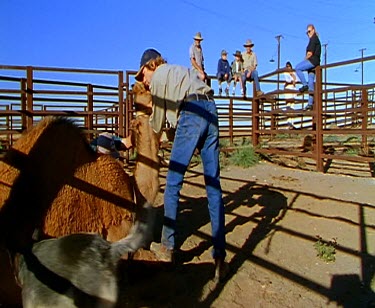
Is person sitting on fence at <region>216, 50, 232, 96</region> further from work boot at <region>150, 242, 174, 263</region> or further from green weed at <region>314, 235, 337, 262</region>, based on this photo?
work boot at <region>150, 242, 174, 263</region>

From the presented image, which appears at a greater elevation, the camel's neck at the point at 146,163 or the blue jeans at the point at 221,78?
the blue jeans at the point at 221,78

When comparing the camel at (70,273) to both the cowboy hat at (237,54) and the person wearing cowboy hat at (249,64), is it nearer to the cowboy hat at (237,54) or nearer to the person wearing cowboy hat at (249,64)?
the person wearing cowboy hat at (249,64)

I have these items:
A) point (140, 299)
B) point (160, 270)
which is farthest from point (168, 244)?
point (140, 299)

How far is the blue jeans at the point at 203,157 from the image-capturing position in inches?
143

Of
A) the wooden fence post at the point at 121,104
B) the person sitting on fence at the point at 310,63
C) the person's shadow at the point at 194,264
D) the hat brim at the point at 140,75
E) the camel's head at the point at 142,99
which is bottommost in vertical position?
the person's shadow at the point at 194,264

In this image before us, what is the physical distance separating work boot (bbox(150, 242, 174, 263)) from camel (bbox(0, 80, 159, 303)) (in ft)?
1.77

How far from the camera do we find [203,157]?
3.75 m

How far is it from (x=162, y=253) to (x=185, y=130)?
1.07 meters

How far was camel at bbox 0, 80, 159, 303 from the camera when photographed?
2.75 metres

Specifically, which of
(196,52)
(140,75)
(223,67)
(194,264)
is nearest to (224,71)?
(223,67)

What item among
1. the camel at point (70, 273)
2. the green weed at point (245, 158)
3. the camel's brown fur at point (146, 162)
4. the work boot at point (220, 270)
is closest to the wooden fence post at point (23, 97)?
the green weed at point (245, 158)

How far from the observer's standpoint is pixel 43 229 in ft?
9.21

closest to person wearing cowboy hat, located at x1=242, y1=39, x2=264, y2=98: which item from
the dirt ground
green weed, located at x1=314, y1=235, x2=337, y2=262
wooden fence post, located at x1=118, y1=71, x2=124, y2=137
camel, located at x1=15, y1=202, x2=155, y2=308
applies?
wooden fence post, located at x1=118, y1=71, x2=124, y2=137

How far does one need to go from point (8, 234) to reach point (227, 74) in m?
10.3
